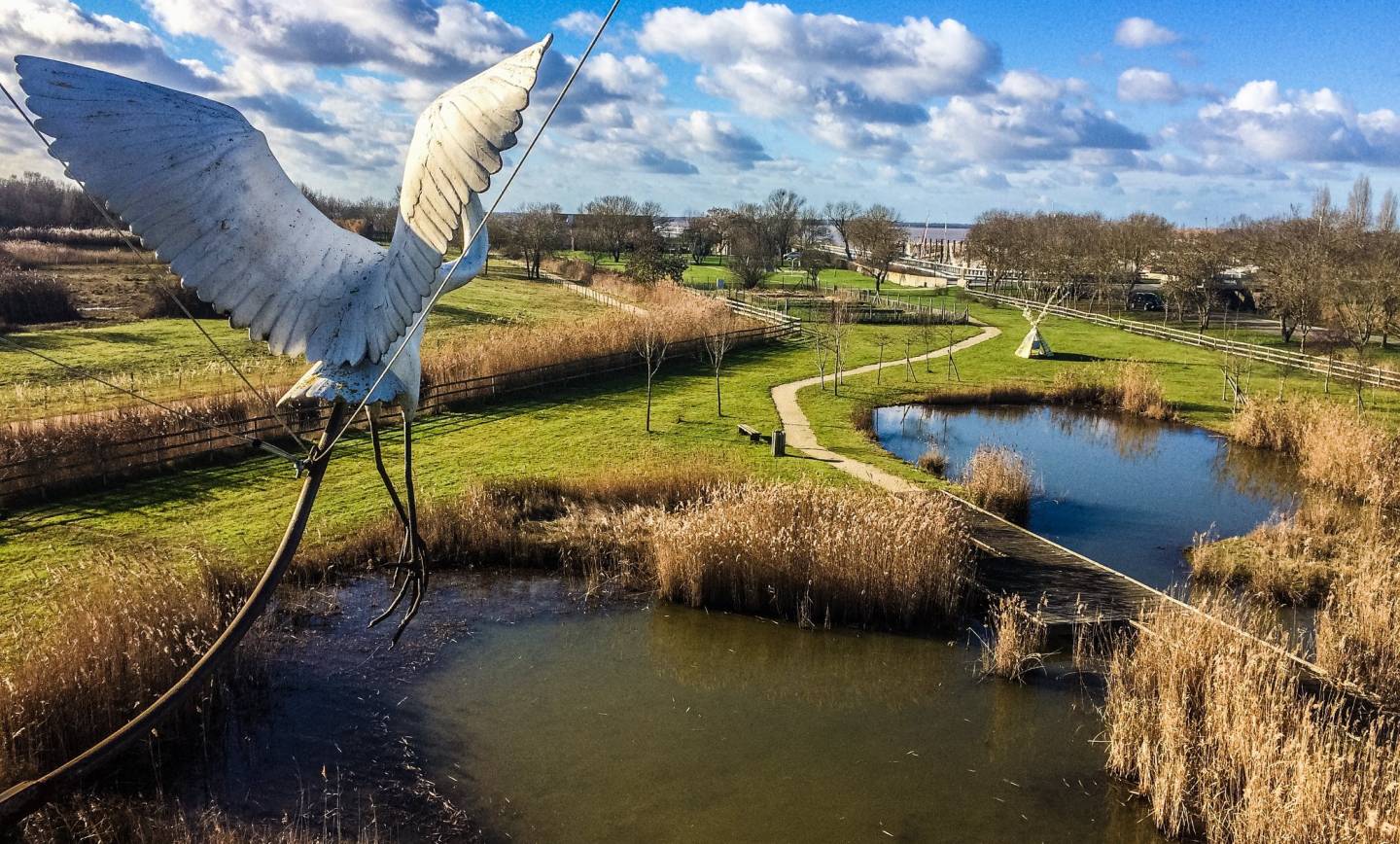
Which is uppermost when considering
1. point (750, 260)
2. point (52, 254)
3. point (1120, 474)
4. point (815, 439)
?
point (750, 260)

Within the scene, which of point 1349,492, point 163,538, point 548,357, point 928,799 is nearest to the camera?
point 928,799

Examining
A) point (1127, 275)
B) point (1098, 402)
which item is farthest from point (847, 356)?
point (1127, 275)

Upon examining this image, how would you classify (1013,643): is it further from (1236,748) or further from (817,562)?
(1236,748)

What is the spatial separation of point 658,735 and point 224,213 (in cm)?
729

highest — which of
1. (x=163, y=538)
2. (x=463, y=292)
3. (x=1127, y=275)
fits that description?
(x=1127, y=275)

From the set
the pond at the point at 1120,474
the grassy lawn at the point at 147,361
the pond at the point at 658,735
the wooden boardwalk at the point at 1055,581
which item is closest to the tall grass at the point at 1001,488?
the pond at the point at 1120,474

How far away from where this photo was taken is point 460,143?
3.25 m

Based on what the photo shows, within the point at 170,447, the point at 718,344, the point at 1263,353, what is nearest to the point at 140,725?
the point at 170,447

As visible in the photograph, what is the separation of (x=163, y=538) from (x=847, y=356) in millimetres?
24152

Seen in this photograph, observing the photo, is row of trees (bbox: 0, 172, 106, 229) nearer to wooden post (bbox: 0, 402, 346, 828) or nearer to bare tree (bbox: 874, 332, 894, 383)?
bare tree (bbox: 874, 332, 894, 383)

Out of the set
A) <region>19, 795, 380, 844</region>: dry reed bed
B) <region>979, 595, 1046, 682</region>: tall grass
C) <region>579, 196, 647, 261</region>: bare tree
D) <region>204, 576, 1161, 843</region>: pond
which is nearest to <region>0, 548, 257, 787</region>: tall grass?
<region>19, 795, 380, 844</region>: dry reed bed

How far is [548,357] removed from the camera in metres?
25.8

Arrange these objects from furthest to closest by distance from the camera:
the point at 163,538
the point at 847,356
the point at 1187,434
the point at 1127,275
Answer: the point at 1127,275 → the point at 847,356 → the point at 1187,434 → the point at 163,538

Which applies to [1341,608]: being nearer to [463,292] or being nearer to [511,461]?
[511,461]
